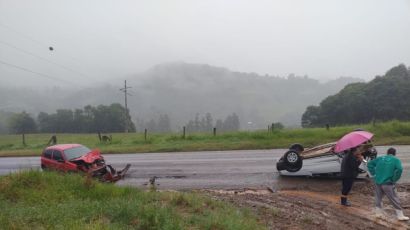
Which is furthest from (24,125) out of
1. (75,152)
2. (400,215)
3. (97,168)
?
(400,215)

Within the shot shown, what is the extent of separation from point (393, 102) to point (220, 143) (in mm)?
39237

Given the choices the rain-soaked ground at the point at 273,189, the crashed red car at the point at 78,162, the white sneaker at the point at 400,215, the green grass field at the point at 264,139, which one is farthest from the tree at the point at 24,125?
the white sneaker at the point at 400,215

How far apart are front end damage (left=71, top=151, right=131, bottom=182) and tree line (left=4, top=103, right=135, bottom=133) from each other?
217 ft

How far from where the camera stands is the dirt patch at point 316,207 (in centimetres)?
932

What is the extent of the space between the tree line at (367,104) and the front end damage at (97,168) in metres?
49.4

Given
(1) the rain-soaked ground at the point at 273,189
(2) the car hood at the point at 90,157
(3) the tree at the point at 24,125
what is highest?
(3) the tree at the point at 24,125

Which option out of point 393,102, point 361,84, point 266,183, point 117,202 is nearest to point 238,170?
point 266,183

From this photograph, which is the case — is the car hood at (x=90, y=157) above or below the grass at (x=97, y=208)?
above

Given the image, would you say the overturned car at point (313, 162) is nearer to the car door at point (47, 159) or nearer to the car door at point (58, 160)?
the car door at point (58, 160)

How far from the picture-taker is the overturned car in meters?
13.8

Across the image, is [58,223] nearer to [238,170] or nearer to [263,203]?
[263,203]

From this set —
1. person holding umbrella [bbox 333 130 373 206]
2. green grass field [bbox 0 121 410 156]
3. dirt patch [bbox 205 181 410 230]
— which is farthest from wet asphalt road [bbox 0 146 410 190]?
green grass field [bbox 0 121 410 156]

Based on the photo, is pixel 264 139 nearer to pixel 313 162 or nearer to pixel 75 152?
pixel 313 162

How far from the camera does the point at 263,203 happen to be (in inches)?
423
